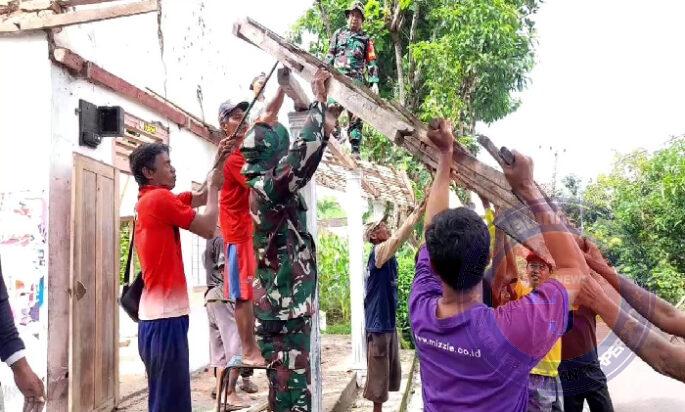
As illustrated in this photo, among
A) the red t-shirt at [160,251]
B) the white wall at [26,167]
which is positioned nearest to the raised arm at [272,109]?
the red t-shirt at [160,251]

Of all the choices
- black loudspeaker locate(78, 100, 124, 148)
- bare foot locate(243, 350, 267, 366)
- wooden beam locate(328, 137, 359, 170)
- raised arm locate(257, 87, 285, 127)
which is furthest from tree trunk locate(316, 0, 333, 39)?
bare foot locate(243, 350, 267, 366)

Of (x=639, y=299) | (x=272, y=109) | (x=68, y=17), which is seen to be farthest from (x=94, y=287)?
(x=639, y=299)

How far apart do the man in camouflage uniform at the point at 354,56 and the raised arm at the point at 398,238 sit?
2491 millimetres

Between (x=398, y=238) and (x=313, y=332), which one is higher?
(x=398, y=238)

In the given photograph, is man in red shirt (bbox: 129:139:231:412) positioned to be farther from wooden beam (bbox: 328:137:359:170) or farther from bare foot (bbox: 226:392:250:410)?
bare foot (bbox: 226:392:250:410)

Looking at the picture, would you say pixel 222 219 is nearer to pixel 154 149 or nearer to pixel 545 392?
pixel 154 149

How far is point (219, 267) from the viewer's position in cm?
535

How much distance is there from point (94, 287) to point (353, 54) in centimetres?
391

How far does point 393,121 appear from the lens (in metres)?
2.35

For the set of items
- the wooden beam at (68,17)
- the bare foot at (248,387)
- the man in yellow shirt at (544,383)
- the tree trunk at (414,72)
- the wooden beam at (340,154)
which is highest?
the tree trunk at (414,72)

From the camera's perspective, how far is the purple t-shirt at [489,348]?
1.59 metres

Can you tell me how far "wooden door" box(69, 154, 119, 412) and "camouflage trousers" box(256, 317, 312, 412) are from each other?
2.57 meters

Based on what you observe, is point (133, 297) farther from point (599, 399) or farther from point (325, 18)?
point (325, 18)

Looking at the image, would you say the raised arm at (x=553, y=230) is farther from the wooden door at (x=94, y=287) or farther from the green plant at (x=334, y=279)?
the green plant at (x=334, y=279)
